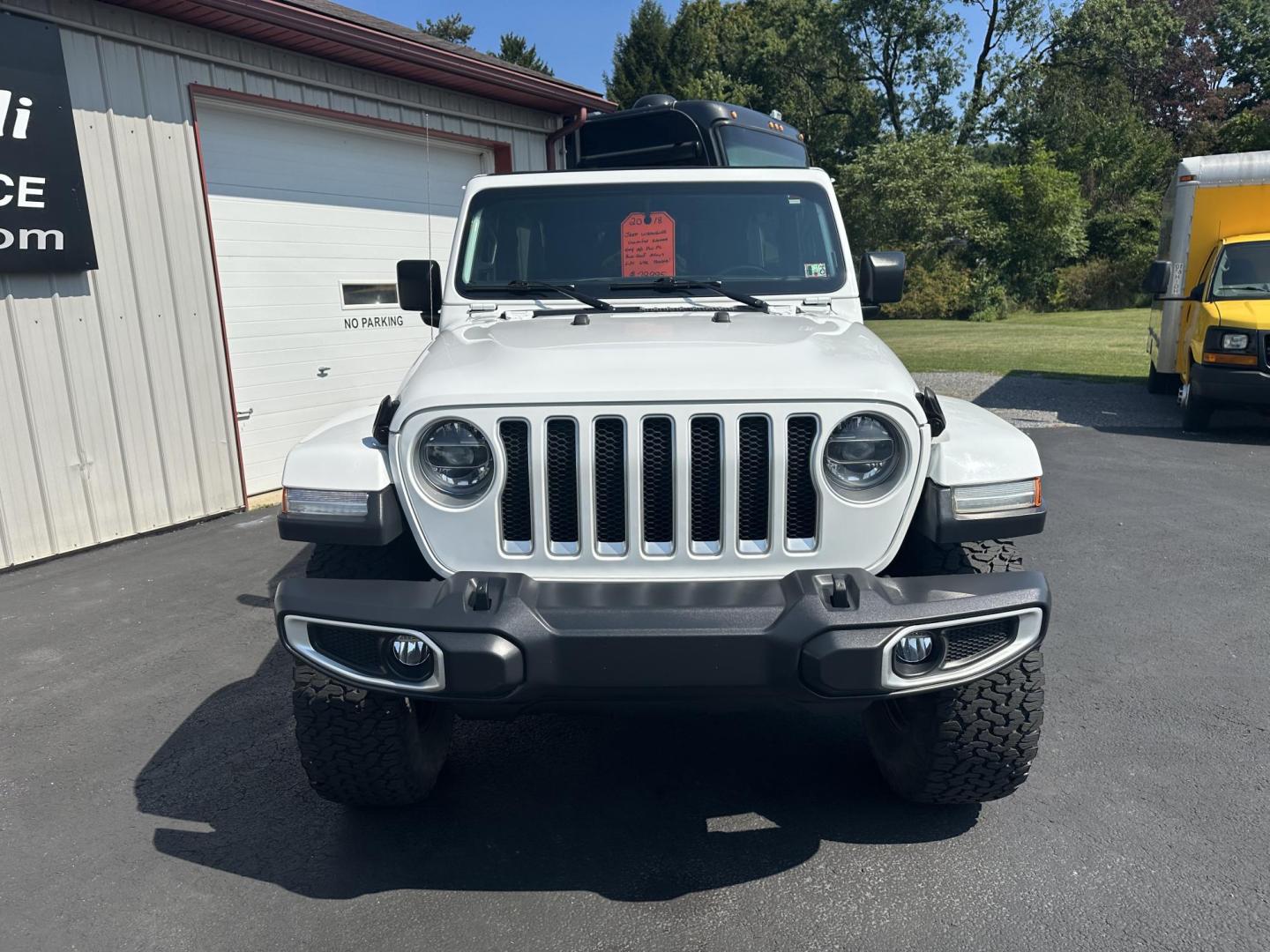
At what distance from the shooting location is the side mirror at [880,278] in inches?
156

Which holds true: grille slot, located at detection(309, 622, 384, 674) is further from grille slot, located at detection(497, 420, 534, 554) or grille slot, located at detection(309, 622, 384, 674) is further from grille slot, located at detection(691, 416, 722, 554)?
grille slot, located at detection(691, 416, 722, 554)

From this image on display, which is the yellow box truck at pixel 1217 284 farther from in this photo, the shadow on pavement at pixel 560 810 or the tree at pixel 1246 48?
the tree at pixel 1246 48

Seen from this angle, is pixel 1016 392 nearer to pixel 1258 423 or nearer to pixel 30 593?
pixel 1258 423

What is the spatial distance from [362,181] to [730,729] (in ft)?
21.0

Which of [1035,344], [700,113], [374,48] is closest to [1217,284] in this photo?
[700,113]

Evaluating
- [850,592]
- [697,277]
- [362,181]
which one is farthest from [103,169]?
[850,592]

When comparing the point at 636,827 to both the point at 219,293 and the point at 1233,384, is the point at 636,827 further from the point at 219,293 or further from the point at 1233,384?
the point at 1233,384

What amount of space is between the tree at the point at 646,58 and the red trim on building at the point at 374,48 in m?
34.8

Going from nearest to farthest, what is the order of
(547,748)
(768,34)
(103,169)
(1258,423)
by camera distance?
(547,748)
(103,169)
(1258,423)
(768,34)

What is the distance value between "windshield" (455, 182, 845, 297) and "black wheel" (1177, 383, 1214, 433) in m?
7.15

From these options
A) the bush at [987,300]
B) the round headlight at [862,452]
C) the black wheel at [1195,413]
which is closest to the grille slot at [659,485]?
the round headlight at [862,452]

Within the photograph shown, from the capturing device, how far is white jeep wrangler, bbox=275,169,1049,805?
2.31 meters

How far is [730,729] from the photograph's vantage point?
11.9 ft

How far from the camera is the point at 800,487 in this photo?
2564 millimetres
